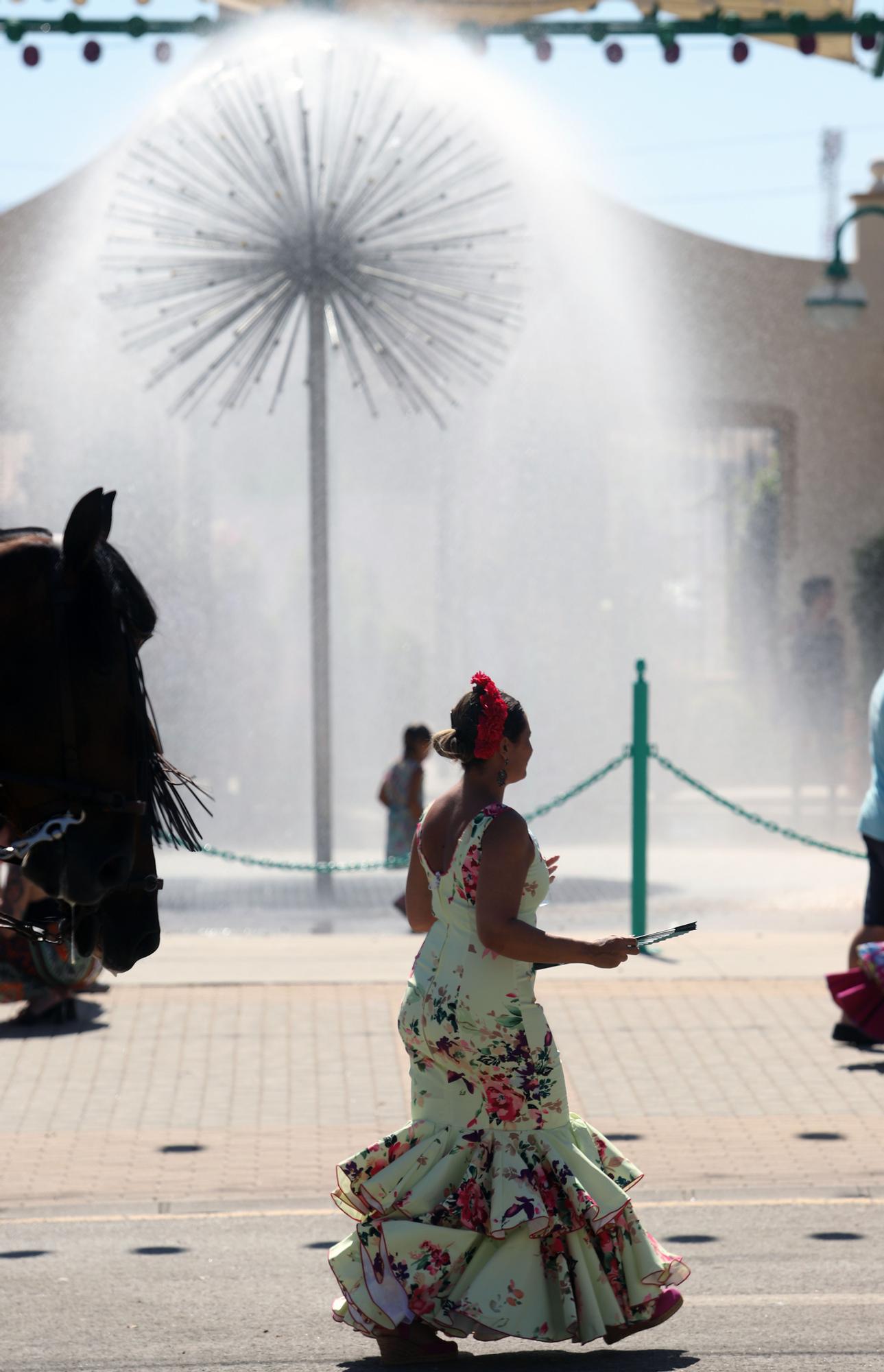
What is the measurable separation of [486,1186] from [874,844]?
3803 millimetres

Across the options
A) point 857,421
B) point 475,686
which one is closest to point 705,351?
point 857,421

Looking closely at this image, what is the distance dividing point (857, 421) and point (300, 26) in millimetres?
8768

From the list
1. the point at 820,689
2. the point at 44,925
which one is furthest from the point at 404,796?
the point at 820,689

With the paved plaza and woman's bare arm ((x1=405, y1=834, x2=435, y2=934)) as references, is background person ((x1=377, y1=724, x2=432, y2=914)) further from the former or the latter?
woman's bare arm ((x1=405, y1=834, x2=435, y2=934))

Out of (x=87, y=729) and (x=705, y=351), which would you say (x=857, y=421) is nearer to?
(x=705, y=351)

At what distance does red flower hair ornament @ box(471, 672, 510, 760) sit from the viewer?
185 inches

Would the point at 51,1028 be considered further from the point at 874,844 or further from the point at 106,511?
the point at 106,511

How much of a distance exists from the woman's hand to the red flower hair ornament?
0.51m

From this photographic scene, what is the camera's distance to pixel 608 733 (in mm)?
18406

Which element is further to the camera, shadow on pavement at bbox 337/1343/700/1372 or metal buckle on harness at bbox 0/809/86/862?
shadow on pavement at bbox 337/1343/700/1372

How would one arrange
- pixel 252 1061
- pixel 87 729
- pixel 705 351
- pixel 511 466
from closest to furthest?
pixel 87 729, pixel 252 1061, pixel 511 466, pixel 705 351

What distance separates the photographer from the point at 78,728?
376cm

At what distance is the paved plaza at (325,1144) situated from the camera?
506 cm

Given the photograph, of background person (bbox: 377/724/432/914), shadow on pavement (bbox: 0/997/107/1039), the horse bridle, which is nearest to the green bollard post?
background person (bbox: 377/724/432/914)
